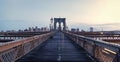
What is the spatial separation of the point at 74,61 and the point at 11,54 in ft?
11.9

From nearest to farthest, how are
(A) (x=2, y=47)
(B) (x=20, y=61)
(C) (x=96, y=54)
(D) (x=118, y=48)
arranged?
(D) (x=118, y=48), (A) (x=2, y=47), (B) (x=20, y=61), (C) (x=96, y=54)

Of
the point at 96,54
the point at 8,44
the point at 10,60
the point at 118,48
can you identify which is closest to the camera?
the point at 118,48

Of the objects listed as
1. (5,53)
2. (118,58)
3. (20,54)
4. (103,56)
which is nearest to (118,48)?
(118,58)

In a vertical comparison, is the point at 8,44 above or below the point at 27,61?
above

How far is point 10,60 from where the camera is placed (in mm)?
14148

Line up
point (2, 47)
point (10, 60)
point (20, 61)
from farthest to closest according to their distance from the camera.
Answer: point (20, 61) → point (10, 60) → point (2, 47)

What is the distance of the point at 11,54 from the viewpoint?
1456cm

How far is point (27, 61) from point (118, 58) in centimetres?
574

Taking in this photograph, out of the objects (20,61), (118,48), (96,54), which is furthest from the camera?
(96,54)

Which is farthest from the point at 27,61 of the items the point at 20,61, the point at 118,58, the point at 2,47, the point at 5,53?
the point at 118,58

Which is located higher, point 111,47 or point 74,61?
point 111,47

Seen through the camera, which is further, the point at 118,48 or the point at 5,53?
the point at 5,53

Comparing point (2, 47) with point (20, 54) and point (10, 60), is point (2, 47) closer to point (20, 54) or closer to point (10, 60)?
point (10, 60)

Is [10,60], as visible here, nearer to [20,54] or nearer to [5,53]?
[5,53]
